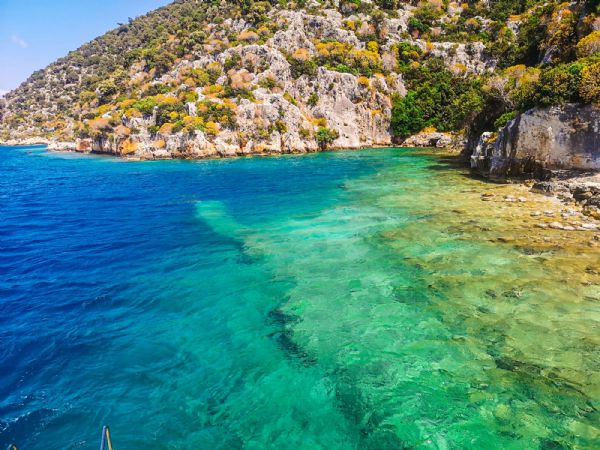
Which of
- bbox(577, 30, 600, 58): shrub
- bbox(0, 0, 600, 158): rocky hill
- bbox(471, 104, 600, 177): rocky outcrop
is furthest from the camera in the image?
bbox(0, 0, 600, 158): rocky hill

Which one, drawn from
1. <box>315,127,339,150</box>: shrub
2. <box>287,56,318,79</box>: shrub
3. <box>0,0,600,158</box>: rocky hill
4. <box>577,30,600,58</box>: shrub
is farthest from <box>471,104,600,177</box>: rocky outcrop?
<box>287,56,318,79</box>: shrub

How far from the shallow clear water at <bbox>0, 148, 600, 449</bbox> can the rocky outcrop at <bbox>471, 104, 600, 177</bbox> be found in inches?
230

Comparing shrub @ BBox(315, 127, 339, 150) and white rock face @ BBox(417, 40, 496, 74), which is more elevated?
white rock face @ BBox(417, 40, 496, 74)

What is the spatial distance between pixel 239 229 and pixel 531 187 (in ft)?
68.7

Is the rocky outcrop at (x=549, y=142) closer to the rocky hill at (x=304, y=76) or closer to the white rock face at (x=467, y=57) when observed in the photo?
the rocky hill at (x=304, y=76)

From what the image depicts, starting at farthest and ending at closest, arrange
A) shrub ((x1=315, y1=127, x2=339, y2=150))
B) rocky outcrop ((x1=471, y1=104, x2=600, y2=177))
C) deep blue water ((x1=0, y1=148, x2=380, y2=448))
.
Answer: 1. shrub ((x1=315, y1=127, x2=339, y2=150))
2. rocky outcrop ((x1=471, y1=104, x2=600, y2=177))
3. deep blue water ((x1=0, y1=148, x2=380, y2=448))

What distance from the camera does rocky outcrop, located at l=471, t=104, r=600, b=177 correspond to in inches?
866

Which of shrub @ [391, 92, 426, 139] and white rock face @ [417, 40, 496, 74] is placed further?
white rock face @ [417, 40, 496, 74]

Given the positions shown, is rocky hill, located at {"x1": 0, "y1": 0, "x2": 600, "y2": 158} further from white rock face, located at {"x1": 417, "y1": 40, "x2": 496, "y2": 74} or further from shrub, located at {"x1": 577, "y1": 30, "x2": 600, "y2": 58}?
shrub, located at {"x1": 577, "y1": 30, "x2": 600, "y2": 58}

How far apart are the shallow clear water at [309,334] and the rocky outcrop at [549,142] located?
5.84 meters

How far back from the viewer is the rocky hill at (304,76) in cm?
7088

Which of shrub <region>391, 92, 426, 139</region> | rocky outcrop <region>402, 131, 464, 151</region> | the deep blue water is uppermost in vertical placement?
shrub <region>391, 92, 426, 139</region>

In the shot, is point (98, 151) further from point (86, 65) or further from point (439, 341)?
point (86, 65)

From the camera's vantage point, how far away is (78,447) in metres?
6.91
